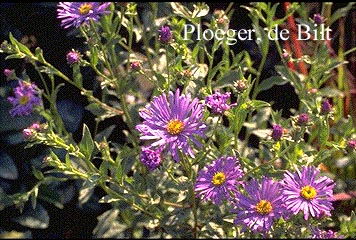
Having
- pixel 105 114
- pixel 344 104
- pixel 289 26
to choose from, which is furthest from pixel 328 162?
pixel 105 114

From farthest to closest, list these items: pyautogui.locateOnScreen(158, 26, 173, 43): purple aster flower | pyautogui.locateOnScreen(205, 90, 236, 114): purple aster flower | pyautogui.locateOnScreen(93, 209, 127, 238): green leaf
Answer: pyautogui.locateOnScreen(93, 209, 127, 238): green leaf, pyautogui.locateOnScreen(158, 26, 173, 43): purple aster flower, pyautogui.locateOnScreen(205, 90, 236, 114): purple aster flower

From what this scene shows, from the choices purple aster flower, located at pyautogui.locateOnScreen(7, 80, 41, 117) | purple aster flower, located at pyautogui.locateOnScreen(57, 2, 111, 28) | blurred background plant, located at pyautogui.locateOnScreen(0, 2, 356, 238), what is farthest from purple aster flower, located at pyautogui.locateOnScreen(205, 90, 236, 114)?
purple aster flower, located at pyautogui.locateOnScreen(7, 80, 41, 117)

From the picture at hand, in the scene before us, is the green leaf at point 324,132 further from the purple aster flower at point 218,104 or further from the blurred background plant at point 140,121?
the purple aster flower at point 218,104

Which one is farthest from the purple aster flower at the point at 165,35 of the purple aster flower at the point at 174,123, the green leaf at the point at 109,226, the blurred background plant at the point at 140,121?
the green leaf at the point at 109,226

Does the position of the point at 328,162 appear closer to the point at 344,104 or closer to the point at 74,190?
the point at 344,104

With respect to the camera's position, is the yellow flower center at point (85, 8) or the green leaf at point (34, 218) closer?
the yellow flower center at point (85, 8)

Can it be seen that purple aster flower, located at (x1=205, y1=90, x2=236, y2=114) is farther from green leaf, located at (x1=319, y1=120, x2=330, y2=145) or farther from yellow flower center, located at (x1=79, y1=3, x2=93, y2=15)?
yellow flower center, located at (x1=79, y1=3, x2=93, y2=15)

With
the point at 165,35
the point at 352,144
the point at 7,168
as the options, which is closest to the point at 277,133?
the point at 352,144
